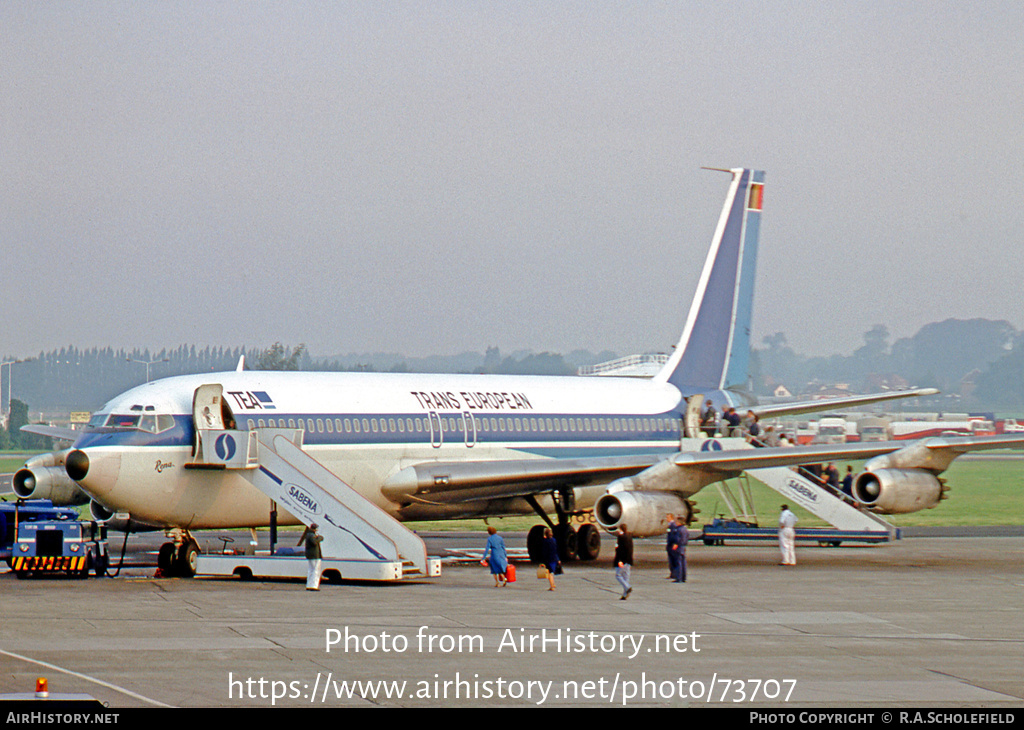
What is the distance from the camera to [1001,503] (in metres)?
68.1

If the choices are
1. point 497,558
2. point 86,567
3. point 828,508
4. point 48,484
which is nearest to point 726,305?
point 828,508

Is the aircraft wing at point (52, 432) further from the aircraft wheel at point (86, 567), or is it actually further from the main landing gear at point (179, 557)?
the main landing gear at point (179, 557)

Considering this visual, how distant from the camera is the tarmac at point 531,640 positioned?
15.4 metres

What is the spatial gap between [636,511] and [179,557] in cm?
1092

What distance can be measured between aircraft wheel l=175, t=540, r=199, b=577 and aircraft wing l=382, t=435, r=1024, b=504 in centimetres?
506

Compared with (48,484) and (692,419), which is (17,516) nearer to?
(48,484)

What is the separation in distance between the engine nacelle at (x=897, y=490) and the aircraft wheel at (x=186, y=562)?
17214 mm

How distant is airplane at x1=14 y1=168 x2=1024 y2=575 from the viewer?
29359mm

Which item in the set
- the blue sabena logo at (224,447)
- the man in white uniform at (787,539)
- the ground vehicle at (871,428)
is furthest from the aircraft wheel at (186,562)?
the ground vehicle at (871,428)

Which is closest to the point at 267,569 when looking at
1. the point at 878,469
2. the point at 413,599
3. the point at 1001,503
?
the point at 413,599

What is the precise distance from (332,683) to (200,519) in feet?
47.9

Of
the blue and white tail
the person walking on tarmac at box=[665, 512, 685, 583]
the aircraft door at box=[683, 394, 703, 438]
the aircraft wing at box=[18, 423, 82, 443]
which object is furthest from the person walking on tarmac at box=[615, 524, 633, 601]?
the aircraft wing at box=[18, 423, 82, 443]
